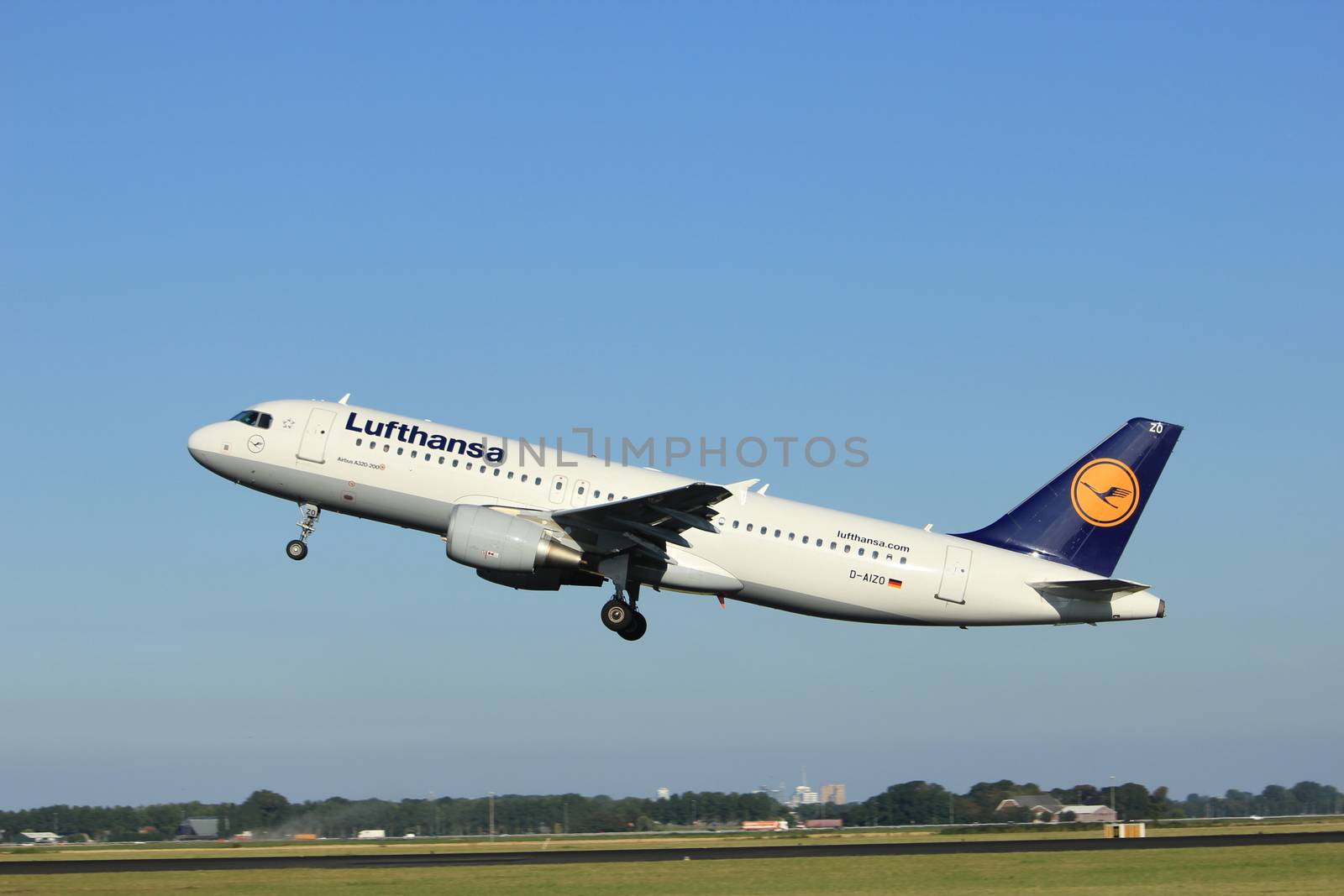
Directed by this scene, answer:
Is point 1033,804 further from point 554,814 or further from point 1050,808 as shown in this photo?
point 554,814

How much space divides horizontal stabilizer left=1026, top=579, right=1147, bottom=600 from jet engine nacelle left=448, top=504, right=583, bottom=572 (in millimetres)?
13701

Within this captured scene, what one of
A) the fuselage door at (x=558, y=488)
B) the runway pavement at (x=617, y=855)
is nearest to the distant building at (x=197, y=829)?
the runway pavement at (x=617, y=855)

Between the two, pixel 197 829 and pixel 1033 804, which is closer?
pixel 197 829

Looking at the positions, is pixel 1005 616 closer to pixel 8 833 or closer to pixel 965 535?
pixel 965 535

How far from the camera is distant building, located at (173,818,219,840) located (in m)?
54.0

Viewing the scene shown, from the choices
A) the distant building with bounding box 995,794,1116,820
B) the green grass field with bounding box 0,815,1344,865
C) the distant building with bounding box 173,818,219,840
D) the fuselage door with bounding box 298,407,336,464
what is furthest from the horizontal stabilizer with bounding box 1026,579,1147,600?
the distant building with bounding box 173,818,219,840

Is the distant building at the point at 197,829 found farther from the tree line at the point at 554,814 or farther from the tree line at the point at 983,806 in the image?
the tree line at the point at 983,806

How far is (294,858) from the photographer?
3712 centimetres

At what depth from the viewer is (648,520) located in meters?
38.0

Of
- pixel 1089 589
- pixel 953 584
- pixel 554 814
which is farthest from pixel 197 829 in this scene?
pixel 1089 589

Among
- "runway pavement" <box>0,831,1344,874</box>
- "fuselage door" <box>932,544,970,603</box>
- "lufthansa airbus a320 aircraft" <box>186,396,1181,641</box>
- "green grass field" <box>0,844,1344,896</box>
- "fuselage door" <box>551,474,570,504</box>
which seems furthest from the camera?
"fuselage door" <box>551,474,570,504</box>

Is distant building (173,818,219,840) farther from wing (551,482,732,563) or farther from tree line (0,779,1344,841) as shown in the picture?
wing (551,482,732,563)

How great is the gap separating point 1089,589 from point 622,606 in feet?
42.2

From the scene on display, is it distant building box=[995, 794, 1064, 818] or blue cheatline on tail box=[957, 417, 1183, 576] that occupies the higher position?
blue cheatline on tail box=[957, 417, 1183, 576]
